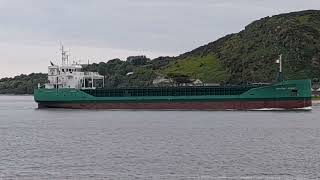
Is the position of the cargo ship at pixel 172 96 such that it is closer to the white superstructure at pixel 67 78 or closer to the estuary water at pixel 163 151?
the white superstructure at pixel 67 78

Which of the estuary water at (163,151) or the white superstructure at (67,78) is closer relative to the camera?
the estuary water at (163,151)

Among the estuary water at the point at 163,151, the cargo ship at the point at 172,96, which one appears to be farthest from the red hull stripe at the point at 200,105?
the estuary water at the point at 163,151

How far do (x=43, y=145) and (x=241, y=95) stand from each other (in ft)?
170

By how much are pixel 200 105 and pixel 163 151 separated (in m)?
57.0

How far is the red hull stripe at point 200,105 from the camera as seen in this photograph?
10032cm

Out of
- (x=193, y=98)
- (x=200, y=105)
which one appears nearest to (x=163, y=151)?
(x=193, y=98)

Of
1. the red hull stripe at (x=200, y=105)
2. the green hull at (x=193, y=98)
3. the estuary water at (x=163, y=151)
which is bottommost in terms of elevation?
the estuary water at (x=163, y=151)

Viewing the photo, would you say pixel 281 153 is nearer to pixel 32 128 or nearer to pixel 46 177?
pixel 46 177

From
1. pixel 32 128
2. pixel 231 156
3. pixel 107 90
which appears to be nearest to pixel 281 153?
pixel 231 156

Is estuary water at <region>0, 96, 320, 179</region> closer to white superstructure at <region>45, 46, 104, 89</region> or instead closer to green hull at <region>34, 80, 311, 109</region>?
green hull at <region>34, 80, 311, 109</region>

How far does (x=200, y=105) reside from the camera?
105812 mm

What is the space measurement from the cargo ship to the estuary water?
65.1ft

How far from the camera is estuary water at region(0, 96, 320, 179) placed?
38844 mm

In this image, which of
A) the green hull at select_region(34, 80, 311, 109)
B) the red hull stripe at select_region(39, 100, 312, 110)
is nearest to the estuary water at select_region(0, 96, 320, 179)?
the green hull at select_region(34, 80, 311, 109)
